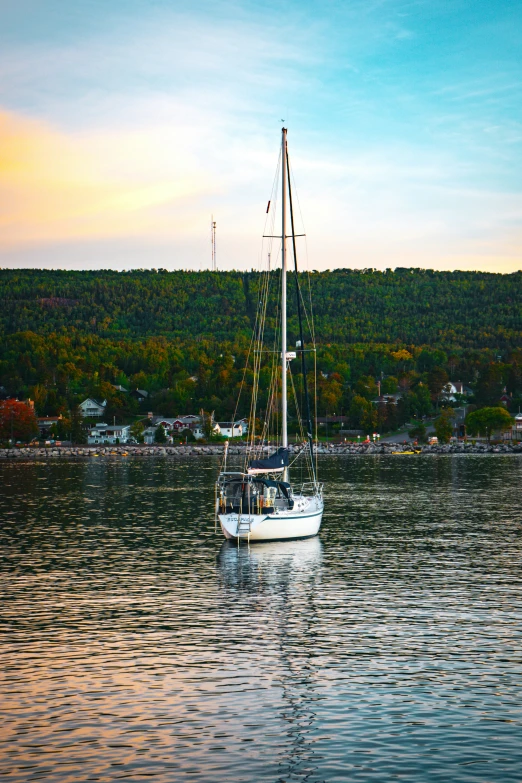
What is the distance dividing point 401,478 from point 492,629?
90.3 m

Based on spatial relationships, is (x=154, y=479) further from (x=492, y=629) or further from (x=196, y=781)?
(x=196, y=781)

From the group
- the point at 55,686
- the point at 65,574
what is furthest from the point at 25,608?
the point at 55,686

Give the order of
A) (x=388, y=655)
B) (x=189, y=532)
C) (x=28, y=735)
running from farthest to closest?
(x=189, y=532) → (x=388, y=655) → (x=28, y=735)

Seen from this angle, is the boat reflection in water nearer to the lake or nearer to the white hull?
the lake

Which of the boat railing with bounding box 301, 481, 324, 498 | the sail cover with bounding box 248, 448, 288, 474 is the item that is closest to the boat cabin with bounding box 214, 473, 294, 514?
the sail cover with bounding box 248, 448, 288, 474

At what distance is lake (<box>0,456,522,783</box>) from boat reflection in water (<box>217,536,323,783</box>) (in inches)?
3.8

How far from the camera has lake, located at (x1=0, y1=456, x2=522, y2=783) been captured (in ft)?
72.3

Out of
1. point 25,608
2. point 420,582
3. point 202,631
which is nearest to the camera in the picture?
point 202,631

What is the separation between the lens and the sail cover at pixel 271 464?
178ft

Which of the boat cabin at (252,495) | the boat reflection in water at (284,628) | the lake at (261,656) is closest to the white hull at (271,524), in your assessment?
the boat cabin at (252,495)

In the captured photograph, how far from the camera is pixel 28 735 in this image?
76.3ft

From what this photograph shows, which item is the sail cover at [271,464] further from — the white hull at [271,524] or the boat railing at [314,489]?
the boat railing at [314,489]

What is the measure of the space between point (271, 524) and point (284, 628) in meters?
19.1

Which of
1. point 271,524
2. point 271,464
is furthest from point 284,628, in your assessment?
point 271,464
